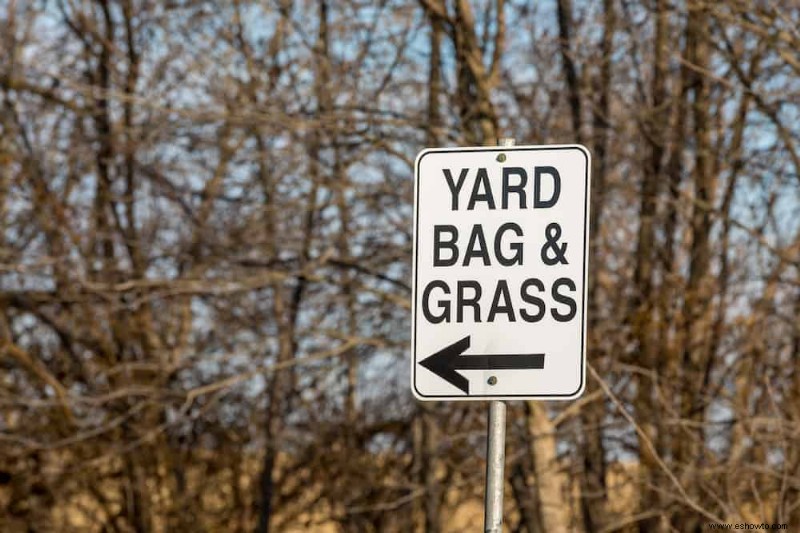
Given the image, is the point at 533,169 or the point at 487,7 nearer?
the point at 533,169

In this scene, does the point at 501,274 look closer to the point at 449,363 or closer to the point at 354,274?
the point at 449,363

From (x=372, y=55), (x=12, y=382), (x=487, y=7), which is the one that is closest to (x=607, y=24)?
(x=487, y=7)

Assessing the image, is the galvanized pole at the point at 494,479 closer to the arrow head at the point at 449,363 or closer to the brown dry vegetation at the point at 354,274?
the arrow head at the point at 449,363

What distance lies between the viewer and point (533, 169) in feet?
13.1

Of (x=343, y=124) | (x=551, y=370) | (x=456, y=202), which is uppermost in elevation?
(x=343, y=124)

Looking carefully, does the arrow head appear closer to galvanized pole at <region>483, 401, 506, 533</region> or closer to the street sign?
the street sign

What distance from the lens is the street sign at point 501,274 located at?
3.88 meters

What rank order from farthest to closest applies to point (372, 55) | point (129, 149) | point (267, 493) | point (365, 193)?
point (267, 493) < point (129, 149) < point (372, 55) < point (365, 193)

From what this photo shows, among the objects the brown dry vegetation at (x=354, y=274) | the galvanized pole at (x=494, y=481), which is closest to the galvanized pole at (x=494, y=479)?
the galvanized pole at (x=494, y=481)

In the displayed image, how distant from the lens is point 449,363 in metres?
3.93

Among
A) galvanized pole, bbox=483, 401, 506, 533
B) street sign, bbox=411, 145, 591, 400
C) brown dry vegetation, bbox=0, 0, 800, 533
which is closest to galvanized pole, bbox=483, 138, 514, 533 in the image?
galvanized pole, bbox=483, 401, 506, 533

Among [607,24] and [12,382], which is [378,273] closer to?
[607,24]

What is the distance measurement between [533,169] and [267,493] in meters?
11.6

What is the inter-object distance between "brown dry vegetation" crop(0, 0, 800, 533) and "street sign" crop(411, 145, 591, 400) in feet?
14.2
